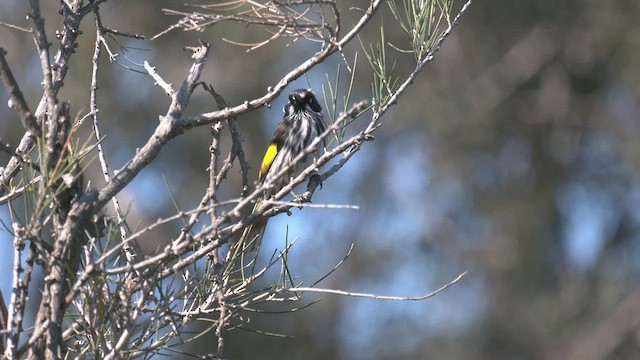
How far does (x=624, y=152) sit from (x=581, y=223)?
3.69 ft

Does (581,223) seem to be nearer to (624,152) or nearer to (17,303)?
(624,152)

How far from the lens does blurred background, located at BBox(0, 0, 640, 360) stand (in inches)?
419

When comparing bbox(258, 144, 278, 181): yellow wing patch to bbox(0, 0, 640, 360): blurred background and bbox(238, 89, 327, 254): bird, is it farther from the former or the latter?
bbox(0, 0, 640, 360): blurred background

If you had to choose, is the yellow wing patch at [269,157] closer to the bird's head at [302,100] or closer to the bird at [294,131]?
the bird at [294,131]

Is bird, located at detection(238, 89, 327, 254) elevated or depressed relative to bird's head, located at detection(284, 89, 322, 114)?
depressed

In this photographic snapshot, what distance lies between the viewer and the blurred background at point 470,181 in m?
10.6

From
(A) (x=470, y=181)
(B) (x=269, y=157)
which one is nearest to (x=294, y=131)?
(B) (x=269, y=157)

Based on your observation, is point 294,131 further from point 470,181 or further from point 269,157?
point 470,181

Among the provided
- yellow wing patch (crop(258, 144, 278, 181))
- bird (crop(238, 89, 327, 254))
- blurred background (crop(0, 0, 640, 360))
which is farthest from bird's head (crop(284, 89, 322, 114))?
blurred background (crop(0, 0, 640, 360))

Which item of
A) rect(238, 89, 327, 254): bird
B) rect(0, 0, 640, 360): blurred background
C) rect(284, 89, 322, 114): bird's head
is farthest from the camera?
rect(0, 0, 640, 360): blurred background

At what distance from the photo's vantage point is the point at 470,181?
1122cm

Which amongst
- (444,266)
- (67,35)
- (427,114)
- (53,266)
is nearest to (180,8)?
(427,114)

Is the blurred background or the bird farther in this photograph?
the blurred background

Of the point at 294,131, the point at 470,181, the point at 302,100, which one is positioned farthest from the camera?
the point at 470,181
